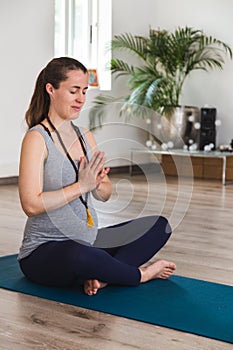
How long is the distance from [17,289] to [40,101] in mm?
706

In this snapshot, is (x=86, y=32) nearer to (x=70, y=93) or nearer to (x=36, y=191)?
(x=70, y=93)

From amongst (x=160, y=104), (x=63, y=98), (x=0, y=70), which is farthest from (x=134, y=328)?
(x=160, y=104)

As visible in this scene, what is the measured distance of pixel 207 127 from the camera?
22.1 ft

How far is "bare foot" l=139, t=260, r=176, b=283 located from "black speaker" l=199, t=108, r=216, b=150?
4.14 metres

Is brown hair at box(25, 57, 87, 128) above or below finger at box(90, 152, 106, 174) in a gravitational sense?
above

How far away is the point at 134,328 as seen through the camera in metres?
2.14

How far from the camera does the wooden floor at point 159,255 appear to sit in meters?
2.01

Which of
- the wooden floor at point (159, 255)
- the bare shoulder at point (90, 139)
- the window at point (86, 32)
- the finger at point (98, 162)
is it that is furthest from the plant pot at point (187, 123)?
the finger at point (98, 162)

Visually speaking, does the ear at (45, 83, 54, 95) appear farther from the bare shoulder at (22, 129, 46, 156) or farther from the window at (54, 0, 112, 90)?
the window at (54, 0, 112, 90)

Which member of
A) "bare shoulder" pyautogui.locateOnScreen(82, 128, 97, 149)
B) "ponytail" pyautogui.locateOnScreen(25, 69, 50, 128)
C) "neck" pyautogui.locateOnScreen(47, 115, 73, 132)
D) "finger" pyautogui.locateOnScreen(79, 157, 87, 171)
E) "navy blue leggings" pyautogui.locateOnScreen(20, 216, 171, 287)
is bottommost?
"navy blue leggings" pyautogui.locateOnScreen(20, 216, 171, 287)

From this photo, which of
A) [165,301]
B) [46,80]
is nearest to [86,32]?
[46,80]

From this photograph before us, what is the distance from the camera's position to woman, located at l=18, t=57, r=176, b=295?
242cm

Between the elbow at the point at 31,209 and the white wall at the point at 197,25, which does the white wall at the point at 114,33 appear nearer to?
the white wall at the point at 197,25

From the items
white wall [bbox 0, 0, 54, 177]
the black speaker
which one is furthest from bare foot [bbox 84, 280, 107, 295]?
the black speaker
